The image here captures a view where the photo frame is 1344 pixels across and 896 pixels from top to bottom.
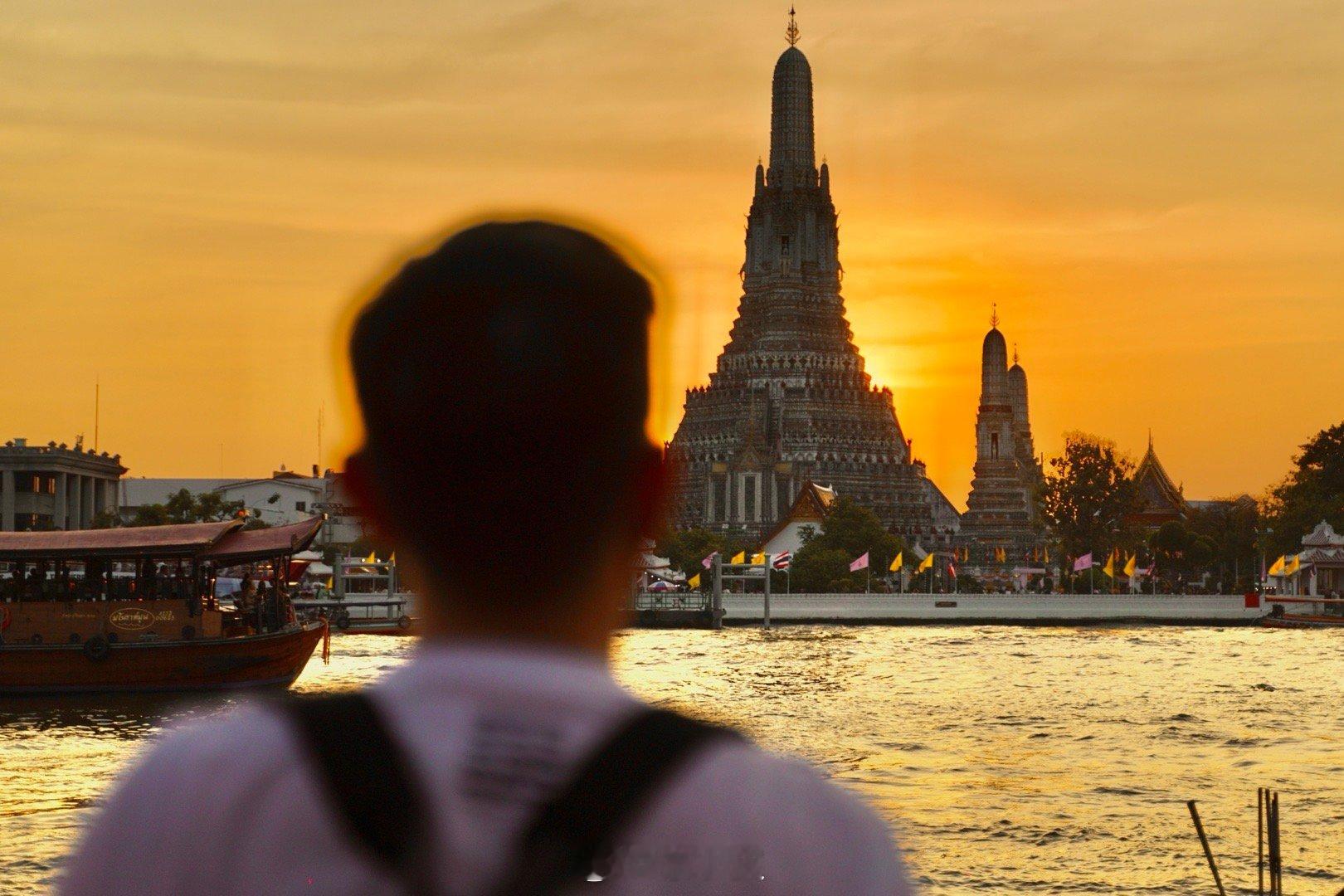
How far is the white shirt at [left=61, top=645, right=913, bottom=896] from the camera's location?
6.81ft

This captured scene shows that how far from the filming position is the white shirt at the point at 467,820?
207 centimetres

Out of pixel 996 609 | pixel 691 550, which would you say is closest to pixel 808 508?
pixel 691 550

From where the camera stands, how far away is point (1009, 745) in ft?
139

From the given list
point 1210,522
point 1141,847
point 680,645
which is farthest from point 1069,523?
point 1141,847

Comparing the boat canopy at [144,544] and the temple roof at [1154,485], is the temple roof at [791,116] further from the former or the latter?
the boat canopy at [144,544]

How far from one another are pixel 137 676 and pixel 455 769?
2015 inches

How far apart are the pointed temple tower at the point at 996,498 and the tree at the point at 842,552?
3861 cm

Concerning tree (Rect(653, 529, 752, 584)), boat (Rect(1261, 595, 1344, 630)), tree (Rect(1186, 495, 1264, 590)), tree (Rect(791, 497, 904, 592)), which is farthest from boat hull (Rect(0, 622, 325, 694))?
tree (Rect(1186, 495, 1264, 590))

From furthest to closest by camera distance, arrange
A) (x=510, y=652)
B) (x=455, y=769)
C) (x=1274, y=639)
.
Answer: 1. (x=1274, y=639)
2. (x=510, y=652)
3. (x=455, y=769)

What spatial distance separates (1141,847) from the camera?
27.3m

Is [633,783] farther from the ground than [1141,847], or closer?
farther from the ground

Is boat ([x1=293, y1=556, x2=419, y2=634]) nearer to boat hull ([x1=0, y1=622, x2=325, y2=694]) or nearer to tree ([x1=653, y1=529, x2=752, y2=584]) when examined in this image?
tree ([x1=653, y1=529, x2=752, y2=584])

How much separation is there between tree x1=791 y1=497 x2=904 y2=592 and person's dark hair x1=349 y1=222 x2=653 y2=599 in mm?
117097

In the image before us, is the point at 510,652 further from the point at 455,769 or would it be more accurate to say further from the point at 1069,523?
the point at 1069,523
